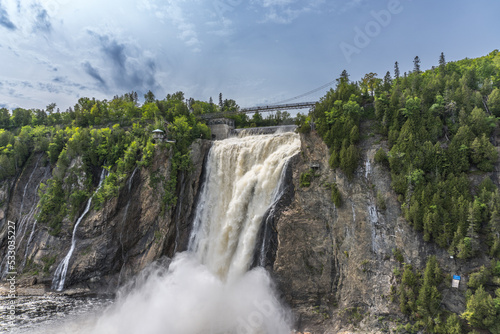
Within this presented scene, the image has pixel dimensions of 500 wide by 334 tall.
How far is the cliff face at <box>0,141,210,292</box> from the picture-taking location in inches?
1093

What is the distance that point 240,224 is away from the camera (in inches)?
985

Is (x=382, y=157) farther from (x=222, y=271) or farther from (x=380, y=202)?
(x=222, y=271)

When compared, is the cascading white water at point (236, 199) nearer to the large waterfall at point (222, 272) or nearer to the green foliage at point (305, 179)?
the large waterfall at point (222, 272)

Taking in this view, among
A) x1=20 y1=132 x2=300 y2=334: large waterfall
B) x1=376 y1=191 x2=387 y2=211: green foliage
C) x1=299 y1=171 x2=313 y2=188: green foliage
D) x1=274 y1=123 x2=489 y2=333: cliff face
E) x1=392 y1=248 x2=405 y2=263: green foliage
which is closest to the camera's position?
x1=274 y1=123 x2=489 y2=333: cliff face

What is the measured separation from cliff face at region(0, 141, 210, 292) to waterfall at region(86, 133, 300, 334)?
1.56 meters

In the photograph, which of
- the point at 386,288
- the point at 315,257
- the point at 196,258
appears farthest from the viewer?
the point at 196,258

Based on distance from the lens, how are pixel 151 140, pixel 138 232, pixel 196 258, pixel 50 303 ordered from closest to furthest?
pixel 50 303, pixel 196 258, pixel 138 232, pixel 151 140

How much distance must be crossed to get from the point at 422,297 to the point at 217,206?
18.2 metres

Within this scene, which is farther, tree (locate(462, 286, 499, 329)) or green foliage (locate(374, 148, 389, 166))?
green foliage (locate(374, 148, 389, 166))

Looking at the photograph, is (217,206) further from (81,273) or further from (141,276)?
(81,273)

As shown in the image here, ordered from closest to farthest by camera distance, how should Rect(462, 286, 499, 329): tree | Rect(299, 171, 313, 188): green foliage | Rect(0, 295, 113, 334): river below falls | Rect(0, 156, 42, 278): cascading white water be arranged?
Rect(462, 286, 499, 329): tree → Rect(0, 295, 113, 334): river below falls → Rect(299, 171, 313, 188): green foliage → Rect(0, 156, 42, 278): cascading white water

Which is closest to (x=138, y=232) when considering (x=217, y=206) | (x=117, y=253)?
(x=117, y=253)

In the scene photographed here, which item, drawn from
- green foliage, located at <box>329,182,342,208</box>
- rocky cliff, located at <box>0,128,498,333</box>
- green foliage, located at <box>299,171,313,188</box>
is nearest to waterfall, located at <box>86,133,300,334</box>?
rocky cliff, located at <box>0,128,498,333</box>

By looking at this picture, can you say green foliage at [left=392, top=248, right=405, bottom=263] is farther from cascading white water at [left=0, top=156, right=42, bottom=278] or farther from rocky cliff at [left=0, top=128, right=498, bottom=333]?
cascading white water at [left=0, top=156, right=42, bottom=278]
